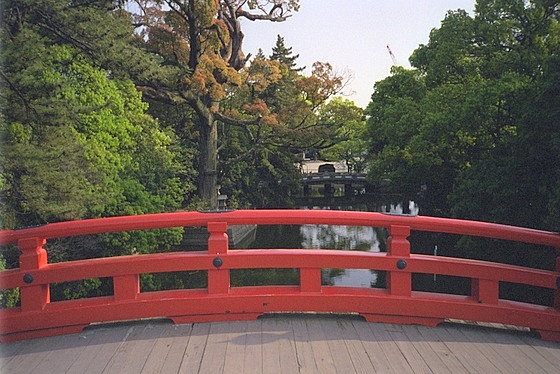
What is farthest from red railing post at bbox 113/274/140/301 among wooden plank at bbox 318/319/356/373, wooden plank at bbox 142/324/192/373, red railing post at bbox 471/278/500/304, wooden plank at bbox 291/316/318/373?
red railing post at bbox 471/278/500/304

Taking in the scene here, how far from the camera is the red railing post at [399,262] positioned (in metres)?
3.33

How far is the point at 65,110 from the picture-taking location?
9977 mm

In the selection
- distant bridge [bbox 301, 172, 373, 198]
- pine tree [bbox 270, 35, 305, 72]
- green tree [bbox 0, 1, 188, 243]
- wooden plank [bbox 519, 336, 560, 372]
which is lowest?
distant bridge [bbox 301, 172, 373, 198]

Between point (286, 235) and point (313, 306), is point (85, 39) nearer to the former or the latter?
point (313, 306)

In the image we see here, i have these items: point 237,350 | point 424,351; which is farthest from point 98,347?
point 424,351

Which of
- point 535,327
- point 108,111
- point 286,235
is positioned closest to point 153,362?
point 535,327

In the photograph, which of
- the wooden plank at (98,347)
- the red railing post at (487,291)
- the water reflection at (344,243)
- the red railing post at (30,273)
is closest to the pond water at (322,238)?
the water reflection at (344,243)

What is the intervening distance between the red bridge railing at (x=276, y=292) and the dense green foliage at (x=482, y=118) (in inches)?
420

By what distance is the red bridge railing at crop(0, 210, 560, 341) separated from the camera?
10.6 ft

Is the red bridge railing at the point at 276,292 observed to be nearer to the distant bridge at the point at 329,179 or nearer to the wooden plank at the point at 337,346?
the wooden plank at the point at 337,346

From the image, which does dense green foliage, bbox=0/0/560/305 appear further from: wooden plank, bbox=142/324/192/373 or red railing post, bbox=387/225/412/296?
red railing post, bbox=387/225/412/296

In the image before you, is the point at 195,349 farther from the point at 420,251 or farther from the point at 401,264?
the point at 420,251

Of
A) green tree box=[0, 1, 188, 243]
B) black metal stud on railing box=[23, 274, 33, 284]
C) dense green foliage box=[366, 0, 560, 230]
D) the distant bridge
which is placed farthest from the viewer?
the distant bridge

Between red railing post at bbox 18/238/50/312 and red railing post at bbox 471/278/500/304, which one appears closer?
red railing post at bbox 18/238/50/312
